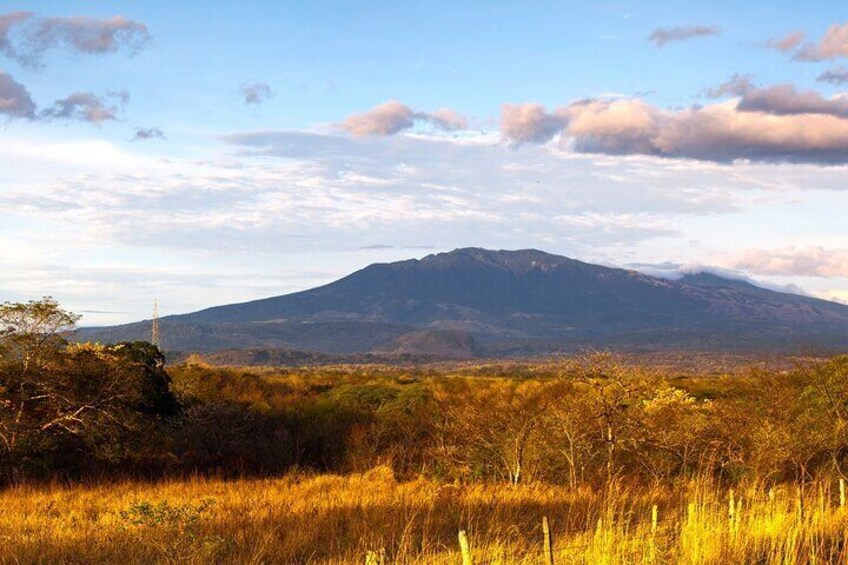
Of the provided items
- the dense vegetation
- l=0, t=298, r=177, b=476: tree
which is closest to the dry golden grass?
the dense vegetation

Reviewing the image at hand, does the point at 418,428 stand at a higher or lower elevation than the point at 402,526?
→ lower

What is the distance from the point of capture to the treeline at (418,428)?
→ 75.2 feet

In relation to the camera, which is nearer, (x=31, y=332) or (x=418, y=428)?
(x=31, y=332)

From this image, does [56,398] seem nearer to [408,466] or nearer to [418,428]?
[408,466]

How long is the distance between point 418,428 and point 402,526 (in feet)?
67.3

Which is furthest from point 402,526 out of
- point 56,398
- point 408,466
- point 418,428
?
point 418,428

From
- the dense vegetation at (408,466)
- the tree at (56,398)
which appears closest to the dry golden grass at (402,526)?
the dense vegetation at (408,466)

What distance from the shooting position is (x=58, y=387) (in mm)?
23016

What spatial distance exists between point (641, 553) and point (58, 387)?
1846 centimetres

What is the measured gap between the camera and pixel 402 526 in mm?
13562

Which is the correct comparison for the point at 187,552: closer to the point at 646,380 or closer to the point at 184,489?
the point at 184,489

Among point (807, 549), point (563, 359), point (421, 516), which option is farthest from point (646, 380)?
point (807, 549)

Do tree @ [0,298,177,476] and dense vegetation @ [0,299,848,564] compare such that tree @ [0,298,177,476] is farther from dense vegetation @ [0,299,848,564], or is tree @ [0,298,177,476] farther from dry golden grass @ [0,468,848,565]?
dry golden grass @ [0,468,848,565]

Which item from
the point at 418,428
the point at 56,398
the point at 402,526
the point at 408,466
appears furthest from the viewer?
the point at 418,428
